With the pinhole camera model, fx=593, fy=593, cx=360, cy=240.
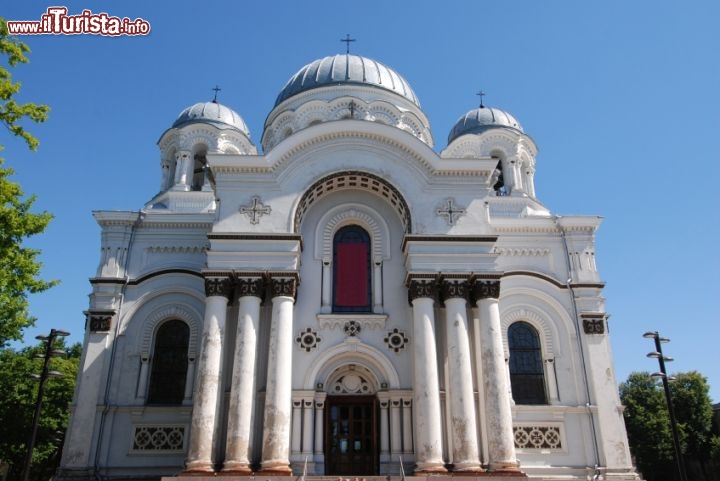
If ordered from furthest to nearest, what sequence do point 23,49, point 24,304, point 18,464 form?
point 18,464, point 24,304, point 23,49

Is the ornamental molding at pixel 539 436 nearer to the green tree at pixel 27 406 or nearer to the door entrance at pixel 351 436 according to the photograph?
the door entrance at pixel 351 436

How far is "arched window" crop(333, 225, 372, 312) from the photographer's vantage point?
17844 mm

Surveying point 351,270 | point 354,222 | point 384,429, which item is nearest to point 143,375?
point 351,270

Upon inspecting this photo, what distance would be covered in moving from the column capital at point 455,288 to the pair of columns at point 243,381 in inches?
168

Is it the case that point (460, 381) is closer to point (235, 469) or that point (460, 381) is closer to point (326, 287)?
point (326, 287)

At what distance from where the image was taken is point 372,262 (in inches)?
723

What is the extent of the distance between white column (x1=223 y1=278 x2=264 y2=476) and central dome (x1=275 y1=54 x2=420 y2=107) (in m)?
11.9

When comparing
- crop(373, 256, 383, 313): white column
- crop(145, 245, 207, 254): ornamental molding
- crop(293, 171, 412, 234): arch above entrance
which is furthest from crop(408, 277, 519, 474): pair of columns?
crop(145, 245, 207, 254): ornamental molding

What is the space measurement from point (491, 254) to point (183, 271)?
31.2 ft

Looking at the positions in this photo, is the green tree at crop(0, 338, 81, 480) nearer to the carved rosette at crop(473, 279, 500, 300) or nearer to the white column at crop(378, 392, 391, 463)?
the white column at crop(378, 392, 391, 463)

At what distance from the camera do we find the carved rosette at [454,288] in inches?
659

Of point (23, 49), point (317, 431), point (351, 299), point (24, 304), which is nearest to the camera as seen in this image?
point (23, 49)

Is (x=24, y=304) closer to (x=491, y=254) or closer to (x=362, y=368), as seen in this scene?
(x=362, y=368)

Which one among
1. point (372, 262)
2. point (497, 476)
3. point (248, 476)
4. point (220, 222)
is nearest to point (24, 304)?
point (220, 222)
